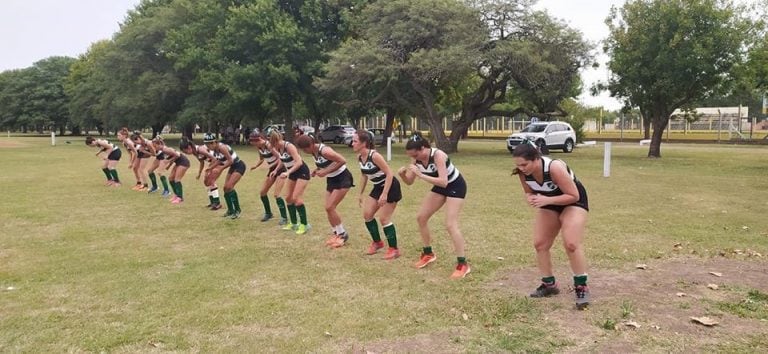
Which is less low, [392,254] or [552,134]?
[552,134]

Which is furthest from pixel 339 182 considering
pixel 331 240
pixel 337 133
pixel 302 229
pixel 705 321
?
pixel 337 133

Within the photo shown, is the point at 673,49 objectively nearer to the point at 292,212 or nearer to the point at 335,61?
the point at 335,61

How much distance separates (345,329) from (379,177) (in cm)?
268

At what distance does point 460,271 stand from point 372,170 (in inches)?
66.2

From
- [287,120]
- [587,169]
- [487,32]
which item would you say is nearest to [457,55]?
[487,32]

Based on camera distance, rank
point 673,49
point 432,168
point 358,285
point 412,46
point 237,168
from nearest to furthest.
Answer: point 358,285, point 432,168, point 237,168, point 673,49, point 412,46

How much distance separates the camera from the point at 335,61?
88.3ft

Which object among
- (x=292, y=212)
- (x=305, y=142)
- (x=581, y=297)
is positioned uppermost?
(x=305, y=142)

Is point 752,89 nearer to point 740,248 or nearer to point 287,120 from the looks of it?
point 740,248

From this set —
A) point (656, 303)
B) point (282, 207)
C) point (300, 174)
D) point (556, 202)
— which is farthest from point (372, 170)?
point (656, 303)

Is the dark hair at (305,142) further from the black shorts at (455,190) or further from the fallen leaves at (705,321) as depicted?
the fallen leaves at (705,321)

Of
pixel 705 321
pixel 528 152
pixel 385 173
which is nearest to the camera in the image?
pixel 705 321

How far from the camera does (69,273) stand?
6.54 meters

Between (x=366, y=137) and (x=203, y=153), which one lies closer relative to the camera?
(x=366, y=137)
